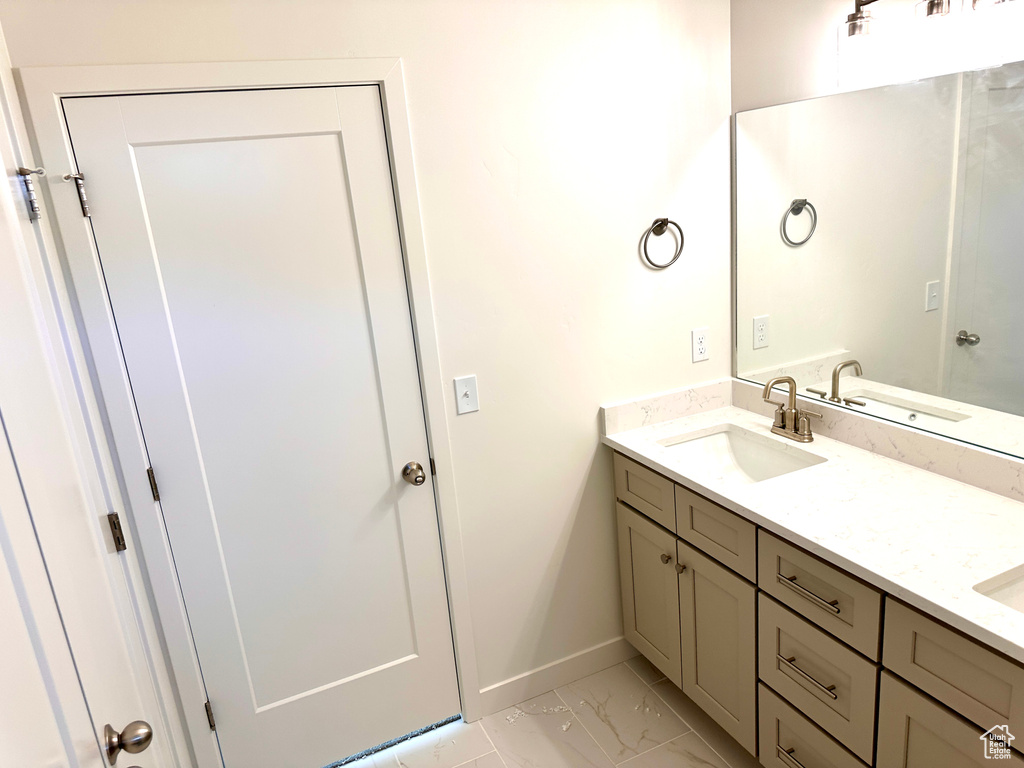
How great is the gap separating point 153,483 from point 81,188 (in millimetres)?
763

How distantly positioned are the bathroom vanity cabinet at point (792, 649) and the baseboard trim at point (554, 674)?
0.13 meters

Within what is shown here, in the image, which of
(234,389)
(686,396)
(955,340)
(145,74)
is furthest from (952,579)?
(145,74)

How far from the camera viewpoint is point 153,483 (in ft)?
5.72

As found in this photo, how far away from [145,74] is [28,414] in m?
1.01

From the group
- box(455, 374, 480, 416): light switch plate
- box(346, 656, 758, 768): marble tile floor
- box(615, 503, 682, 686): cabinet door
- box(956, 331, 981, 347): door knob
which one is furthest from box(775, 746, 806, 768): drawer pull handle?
box(455, 374, 480, 416): light switch plate

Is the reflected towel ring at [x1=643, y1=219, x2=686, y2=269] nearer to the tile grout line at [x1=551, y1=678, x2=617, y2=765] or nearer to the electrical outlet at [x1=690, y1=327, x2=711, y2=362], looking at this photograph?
the electrical outlet at [x1=690, y1=327, x2=711, y2=362]

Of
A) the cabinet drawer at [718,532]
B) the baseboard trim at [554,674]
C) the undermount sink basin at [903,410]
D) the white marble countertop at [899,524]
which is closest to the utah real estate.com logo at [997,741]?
the white marble countertop at [899,524]

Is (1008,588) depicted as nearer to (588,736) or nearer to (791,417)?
(791,417)

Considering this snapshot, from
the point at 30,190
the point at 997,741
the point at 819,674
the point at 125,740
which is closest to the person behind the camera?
the point at 125,740

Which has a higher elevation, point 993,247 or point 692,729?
point 993,247

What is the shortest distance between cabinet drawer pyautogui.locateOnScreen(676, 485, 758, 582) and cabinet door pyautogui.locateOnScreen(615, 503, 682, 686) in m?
0.13

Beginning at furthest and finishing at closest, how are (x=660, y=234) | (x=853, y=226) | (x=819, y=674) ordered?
(x=660, y=234) < (x=853, y=226) < (x=819, y=674)

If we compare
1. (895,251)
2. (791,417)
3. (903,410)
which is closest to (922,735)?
(903,410)

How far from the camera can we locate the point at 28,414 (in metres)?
0.93
